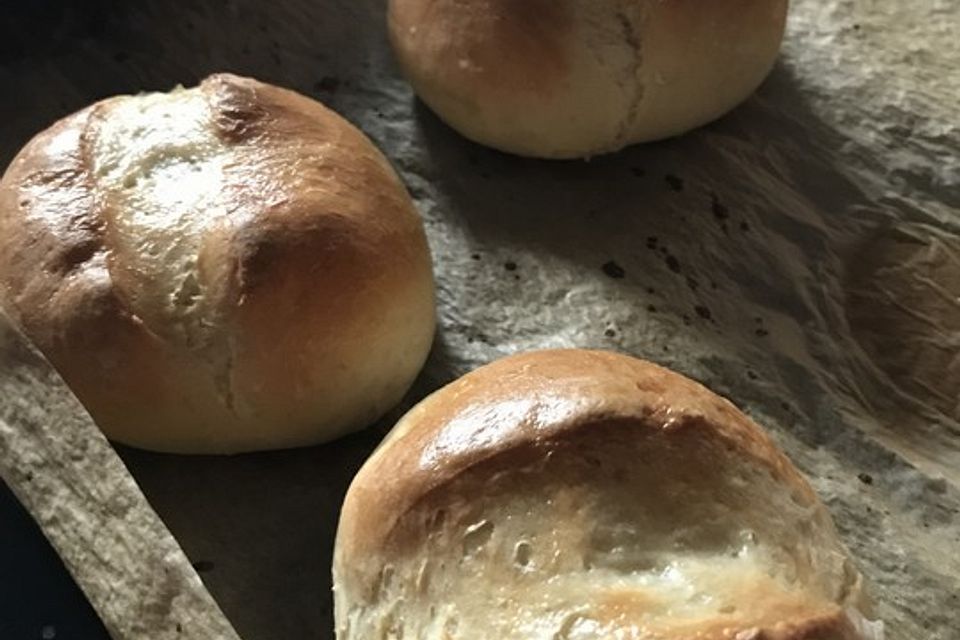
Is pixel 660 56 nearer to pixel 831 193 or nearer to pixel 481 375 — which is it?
pixel 831 193

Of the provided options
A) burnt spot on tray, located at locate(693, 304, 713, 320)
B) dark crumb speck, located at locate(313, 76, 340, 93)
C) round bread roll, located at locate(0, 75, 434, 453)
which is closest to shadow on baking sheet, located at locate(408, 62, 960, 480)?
burnt spot on tray, located at locate(693, 304, 713, 320)

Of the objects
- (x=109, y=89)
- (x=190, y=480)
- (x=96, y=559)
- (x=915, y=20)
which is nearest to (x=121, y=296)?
(x=190, y=480)

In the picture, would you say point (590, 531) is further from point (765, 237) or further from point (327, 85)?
point (327, 85)

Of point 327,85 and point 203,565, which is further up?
point 327,85

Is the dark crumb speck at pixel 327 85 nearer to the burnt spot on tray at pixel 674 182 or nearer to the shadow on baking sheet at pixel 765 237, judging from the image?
the shadow on baking sheet at pixel 765 237

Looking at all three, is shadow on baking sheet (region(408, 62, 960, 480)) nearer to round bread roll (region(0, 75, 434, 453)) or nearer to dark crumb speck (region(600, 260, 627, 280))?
dark crumb speck (region(600, 260, 627, 280))

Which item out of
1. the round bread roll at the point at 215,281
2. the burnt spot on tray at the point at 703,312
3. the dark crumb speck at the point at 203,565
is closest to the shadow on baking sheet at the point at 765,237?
the burnt spot on tray at the point at 703,312

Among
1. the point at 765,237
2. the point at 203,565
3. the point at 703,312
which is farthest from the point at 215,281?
the point at 765,237
